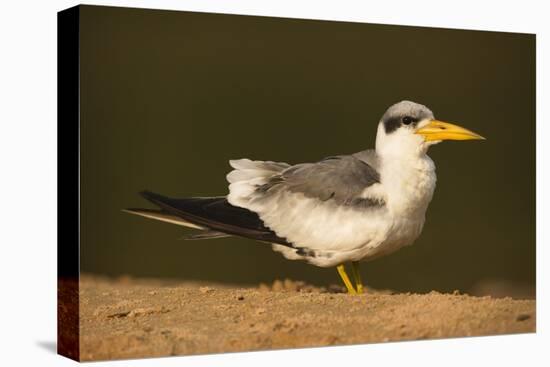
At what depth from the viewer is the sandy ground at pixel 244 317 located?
834 centimetres

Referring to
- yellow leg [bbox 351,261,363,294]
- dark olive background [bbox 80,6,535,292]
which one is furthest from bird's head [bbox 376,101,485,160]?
yellow leg [bbox 351,261,363,294]

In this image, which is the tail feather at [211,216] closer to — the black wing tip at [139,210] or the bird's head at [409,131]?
the black wing tip at [139,210]

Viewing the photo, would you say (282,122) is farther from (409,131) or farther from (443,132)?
(443,132)

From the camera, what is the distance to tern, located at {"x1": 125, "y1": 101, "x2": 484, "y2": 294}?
8.95 metres

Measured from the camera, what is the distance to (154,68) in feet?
28.2

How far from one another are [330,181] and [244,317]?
1255mm

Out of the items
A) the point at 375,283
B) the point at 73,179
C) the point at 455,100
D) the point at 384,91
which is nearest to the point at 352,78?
the point at 384,91

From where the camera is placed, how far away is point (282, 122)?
30.1 ft

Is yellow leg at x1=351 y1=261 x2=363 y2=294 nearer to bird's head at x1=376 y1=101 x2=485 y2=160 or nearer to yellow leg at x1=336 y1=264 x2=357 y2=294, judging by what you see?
yellow leg at x1=336 y1=264 x2=357 y2=294

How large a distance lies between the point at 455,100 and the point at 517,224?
1241 mm

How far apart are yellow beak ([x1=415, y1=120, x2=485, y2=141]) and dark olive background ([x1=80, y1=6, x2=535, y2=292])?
323 millimetres

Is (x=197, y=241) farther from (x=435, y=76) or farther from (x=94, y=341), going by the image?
(x=435, y=76)

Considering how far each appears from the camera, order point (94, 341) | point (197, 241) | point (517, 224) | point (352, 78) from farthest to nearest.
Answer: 1. point (517, 224)
2. point (352, 78)
3. point (197, 241)
4. point (94, 341)

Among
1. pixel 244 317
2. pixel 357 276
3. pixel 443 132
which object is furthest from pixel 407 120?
pixel 244 317
